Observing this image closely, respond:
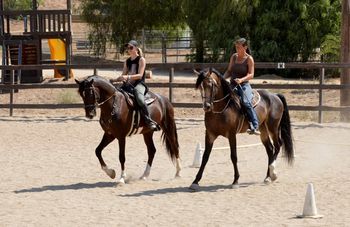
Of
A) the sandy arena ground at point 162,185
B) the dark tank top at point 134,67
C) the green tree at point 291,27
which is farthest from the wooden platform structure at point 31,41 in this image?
the dark tank top at point 134,67

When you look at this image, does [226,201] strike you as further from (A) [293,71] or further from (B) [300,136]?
(A) [293,71]

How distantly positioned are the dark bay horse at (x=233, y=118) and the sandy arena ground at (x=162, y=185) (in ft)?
1.34

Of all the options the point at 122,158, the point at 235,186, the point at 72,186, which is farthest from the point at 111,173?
the point at 235,186

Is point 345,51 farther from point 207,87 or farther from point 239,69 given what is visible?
point 207,87

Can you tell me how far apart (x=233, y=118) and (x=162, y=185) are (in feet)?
4.75

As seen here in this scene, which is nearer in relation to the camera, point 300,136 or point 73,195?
point 73,195

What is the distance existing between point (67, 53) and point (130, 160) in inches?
655

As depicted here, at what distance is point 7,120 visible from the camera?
2045 cm

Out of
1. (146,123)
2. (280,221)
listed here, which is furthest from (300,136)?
(280,221)

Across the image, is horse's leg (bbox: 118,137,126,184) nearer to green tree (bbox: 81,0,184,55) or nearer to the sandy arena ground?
the sandy arena ground

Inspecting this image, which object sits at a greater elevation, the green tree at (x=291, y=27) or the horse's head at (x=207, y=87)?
the green tree at (x=291, y=27)

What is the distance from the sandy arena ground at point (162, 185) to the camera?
8992 mm

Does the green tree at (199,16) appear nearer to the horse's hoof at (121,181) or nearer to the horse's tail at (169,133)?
the horse's tail at (169,133)

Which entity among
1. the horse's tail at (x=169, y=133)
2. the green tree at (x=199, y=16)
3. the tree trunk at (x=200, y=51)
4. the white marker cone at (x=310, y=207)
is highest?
the green tree at (x=199, y=16)
